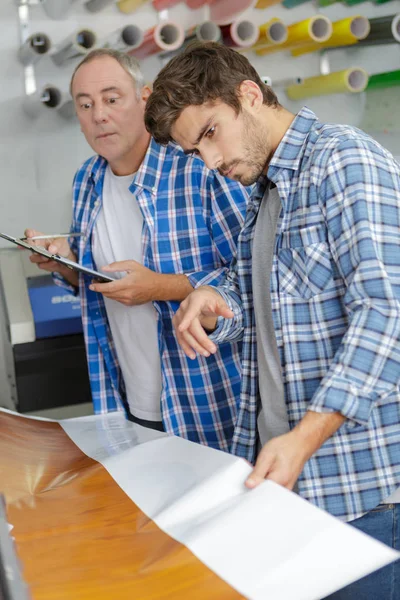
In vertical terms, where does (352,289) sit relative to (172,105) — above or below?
below

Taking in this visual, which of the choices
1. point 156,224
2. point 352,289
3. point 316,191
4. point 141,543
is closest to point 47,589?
point 141,543

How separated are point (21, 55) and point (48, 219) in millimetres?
570

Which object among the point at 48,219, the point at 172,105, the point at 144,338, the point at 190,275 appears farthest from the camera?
the point at 48,219

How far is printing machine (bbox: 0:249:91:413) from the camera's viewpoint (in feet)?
7.86

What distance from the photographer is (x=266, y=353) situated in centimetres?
129

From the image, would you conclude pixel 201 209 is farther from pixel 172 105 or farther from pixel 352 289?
pixel 352 289

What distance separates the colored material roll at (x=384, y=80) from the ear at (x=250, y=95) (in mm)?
1497

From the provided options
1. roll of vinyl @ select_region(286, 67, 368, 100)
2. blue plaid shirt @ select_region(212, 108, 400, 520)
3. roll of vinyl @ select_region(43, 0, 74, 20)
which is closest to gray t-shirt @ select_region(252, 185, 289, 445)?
blue plaid shirt @ select_region(212, 108, 400, 520)

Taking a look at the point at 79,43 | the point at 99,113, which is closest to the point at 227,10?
the point at 79,43

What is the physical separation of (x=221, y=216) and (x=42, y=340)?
36.5 inches

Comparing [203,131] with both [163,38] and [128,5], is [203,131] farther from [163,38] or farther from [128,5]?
[128,5]

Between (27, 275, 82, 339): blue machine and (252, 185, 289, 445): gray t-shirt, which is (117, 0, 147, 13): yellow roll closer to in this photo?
(27, 275, 82, 339): blue machine

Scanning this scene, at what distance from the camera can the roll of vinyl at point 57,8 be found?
97.0 inches

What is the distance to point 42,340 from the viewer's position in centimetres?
241
